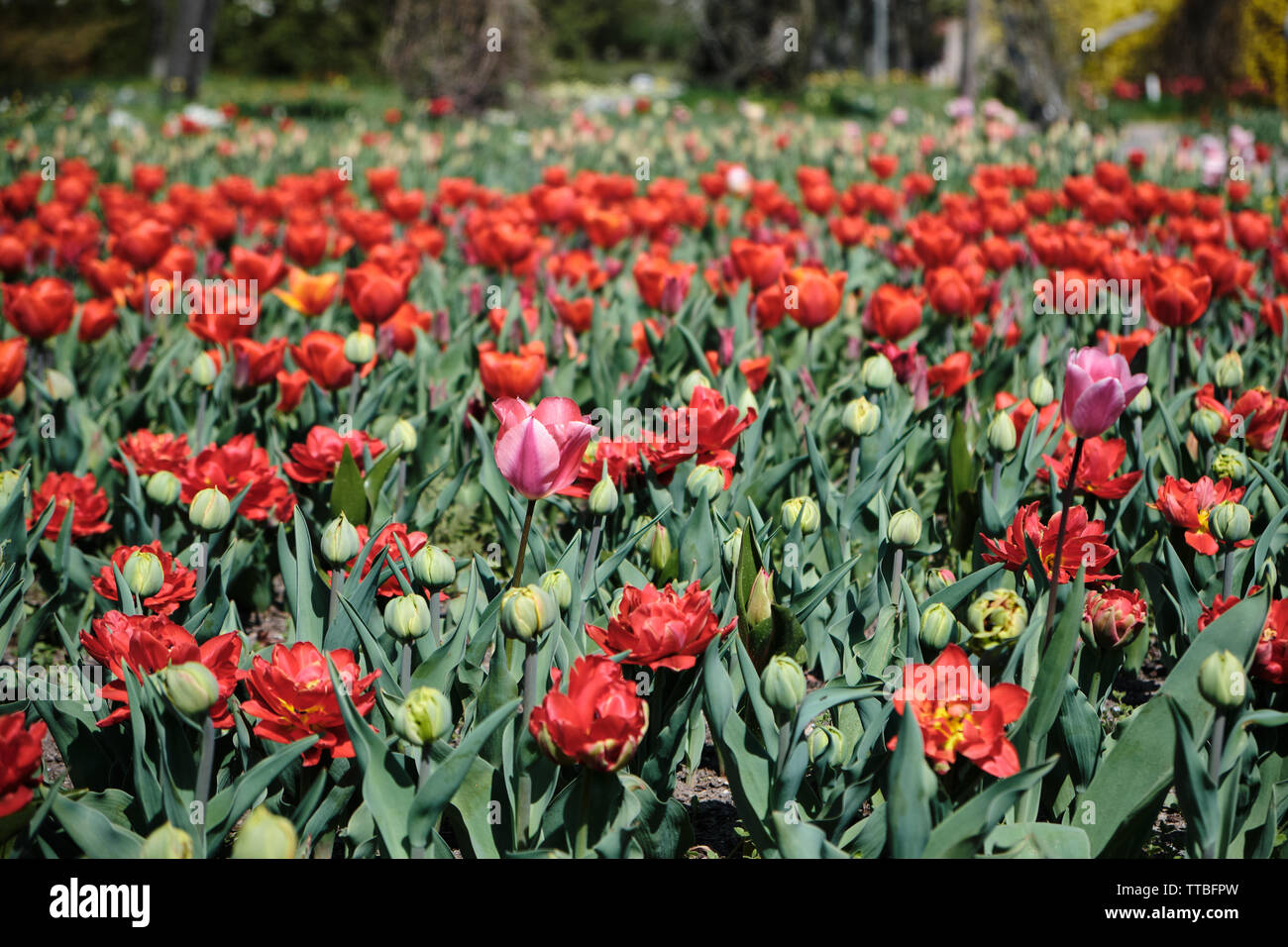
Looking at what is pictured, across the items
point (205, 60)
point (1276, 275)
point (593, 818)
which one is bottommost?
point (593, 818)

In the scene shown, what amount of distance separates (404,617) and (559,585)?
0.65 feet

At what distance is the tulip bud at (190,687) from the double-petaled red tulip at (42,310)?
1657 millimetres

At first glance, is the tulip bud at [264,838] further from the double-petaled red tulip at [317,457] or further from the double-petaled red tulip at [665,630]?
the double-petaled red tulip at [317,457]

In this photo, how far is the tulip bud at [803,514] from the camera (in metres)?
1.75

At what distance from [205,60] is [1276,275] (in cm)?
1621

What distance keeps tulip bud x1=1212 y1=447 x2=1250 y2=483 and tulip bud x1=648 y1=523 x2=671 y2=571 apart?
3.38 ft

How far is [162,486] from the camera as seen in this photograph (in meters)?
1.90

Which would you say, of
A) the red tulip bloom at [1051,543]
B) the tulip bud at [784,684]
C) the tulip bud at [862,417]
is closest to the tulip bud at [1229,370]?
the tulip bud at [862,417]

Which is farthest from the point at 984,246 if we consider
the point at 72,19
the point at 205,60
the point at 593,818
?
the point at 72,19

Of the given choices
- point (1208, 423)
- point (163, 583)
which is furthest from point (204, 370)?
point (1208, 423)

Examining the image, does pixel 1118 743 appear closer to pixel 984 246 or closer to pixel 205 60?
pixel 984 246

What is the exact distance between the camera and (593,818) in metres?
1.28

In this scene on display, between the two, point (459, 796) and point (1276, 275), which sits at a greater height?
point (1276, 275)
